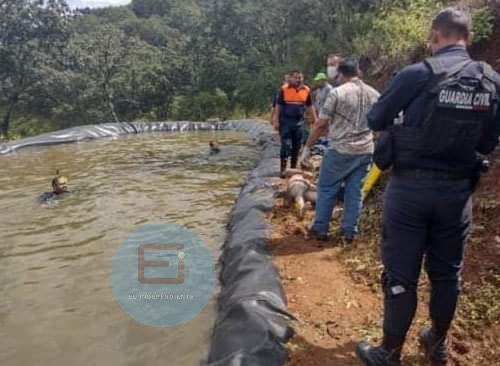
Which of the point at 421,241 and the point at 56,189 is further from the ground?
the point at 421,241

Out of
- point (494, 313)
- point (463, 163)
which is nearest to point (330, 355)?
point (494, 313)

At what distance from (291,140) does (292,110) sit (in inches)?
17.5

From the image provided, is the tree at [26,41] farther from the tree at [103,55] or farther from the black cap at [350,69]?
the black cap at [350,69]

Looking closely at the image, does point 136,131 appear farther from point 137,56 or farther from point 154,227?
point 154,227

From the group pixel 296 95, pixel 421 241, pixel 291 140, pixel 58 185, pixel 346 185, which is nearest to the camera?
pixel 421 241

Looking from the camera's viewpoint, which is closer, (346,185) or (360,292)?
(360,292)

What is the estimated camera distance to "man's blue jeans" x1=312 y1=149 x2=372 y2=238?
13.0ft

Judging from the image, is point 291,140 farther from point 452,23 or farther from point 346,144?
point 452,23

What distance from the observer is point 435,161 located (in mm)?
2004

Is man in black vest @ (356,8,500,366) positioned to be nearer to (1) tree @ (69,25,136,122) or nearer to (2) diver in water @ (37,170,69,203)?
(2) diver in water @ (37,170,69,203)

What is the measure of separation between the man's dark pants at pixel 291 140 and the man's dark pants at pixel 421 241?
4071 millimetres

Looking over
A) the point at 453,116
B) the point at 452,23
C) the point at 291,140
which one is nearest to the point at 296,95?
the point at 291,140

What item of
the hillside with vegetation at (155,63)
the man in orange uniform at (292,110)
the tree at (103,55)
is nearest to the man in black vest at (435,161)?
the man in orange uniform at (292,110)

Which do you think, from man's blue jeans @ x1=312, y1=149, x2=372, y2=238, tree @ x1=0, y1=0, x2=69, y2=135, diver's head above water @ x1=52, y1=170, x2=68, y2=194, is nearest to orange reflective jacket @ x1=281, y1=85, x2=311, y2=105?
man's blue jeans @ x1=312, y1=149, x2=372, y2=238
